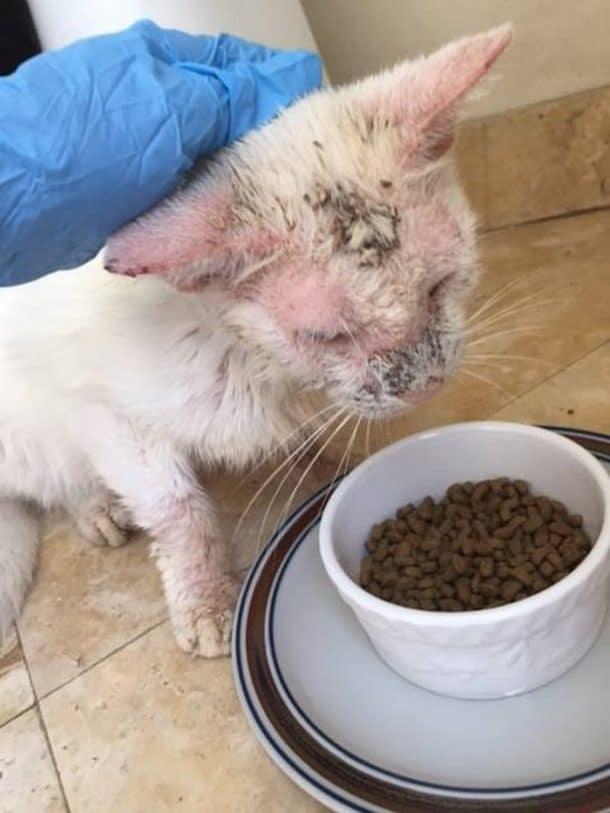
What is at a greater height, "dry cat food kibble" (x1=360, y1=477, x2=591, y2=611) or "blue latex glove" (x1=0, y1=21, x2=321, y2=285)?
"blue latex glove" (x1=0, y1=21, x2=321, y2=285)

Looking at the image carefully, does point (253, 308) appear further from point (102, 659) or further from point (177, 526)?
point (102, 659)

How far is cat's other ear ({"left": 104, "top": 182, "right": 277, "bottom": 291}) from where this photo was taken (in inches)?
28.2

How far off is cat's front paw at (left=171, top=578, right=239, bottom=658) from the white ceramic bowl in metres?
0.18

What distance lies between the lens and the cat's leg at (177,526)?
3.35ft

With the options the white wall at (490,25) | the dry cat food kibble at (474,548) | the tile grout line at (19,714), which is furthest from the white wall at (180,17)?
the tile grout line at (19,714)

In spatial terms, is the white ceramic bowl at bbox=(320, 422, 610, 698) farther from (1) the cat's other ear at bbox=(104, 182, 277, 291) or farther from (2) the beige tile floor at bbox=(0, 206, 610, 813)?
(1) the cat's other ear at bbox=(104, 182, 277, 291)

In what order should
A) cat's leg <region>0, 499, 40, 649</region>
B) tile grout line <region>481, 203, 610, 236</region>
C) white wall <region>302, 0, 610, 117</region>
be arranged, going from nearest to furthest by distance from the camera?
cat's leg <region>0, 499, 40, 649</region>
white wall <region>302, 0, 610, 117</region>
tile grout line <region>481, 203, 610, 236</region>

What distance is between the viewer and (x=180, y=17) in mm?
1302

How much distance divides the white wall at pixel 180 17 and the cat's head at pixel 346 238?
550 mm

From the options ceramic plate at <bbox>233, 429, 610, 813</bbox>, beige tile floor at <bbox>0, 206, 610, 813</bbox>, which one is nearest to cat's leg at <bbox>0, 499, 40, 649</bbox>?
beige tile floor at <bbox>0, 206, 610, 813</bbox>

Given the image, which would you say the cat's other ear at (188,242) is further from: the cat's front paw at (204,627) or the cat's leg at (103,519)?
the cat's leg at (103,519)

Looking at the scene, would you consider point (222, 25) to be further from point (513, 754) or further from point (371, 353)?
point (513, 754)

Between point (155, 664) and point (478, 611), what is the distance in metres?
0.40

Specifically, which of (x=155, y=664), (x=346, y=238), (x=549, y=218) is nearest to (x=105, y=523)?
(x=155, y=664)
